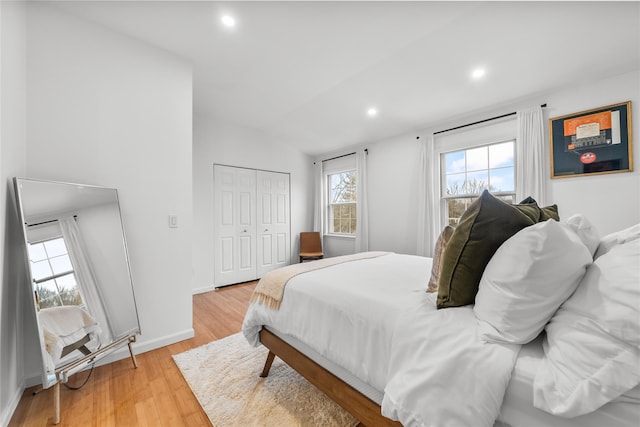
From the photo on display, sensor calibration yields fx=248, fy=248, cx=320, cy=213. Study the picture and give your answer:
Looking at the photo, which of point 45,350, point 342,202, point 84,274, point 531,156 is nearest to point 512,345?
point 45,350

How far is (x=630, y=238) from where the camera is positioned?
93cm

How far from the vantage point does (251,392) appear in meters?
1.58

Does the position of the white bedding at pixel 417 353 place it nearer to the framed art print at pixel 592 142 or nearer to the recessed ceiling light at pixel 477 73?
the recessed ceiling light at pixel 477 73

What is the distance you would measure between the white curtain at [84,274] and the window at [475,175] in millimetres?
3780

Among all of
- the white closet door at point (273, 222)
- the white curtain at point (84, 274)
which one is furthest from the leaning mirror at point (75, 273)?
the white closet door at point (273, 222)

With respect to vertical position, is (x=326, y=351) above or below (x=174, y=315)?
above

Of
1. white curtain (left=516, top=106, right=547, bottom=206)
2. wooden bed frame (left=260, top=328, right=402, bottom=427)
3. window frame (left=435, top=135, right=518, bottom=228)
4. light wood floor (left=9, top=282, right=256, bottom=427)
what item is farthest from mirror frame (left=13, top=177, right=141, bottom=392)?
white curtain (left=516, top=106, right=547, bottom=206)

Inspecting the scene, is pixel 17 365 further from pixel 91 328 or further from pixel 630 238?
pixel 630 238

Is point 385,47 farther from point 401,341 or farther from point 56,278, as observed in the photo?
point 56,278

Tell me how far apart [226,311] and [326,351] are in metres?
2.14

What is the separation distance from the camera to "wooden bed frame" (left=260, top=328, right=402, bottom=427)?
1075mm

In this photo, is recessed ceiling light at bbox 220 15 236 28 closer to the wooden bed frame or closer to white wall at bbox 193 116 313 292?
white wall at bbox 193 116 313 292

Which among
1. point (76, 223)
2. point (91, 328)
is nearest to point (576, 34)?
point (76, 223)

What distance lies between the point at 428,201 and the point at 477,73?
1692 mm
